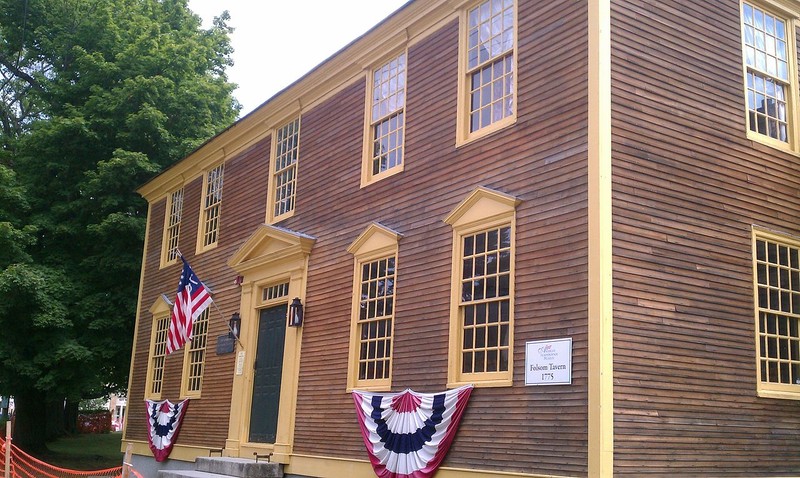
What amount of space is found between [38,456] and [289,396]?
14317 millimetres

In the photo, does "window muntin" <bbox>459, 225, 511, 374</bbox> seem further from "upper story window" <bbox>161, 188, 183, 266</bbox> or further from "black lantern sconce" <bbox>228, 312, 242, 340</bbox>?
"upper story window" <bbox>161, 188, 183, 266</bbox>

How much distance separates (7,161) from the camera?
2742 cm

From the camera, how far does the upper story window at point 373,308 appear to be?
12242mm

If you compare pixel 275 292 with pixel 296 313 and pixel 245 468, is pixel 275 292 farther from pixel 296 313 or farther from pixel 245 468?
pixel 245 468

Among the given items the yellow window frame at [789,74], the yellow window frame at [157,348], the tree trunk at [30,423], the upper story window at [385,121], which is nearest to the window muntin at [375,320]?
the upper story window at [385,121]

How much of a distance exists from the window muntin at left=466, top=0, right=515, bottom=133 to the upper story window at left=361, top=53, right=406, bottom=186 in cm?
165

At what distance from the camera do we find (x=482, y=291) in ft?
34.3

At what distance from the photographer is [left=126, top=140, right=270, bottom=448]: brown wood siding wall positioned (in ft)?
55.2

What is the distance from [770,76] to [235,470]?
10.00 m

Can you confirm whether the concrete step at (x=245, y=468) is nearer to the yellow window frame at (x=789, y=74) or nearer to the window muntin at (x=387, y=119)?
the window muntin at (x=387, y=119)

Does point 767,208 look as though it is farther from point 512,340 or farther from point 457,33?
point 457,33

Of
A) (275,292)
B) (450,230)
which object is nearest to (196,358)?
(275,292)

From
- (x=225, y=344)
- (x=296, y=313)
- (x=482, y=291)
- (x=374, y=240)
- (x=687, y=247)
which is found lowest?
(x=225, y=344)

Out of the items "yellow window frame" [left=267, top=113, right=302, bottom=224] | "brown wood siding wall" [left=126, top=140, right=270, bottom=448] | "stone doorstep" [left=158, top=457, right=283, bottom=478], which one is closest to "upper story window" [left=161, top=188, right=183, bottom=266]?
"brown wood siding wall" [left=126, top=140, right=270, bottom=448]
